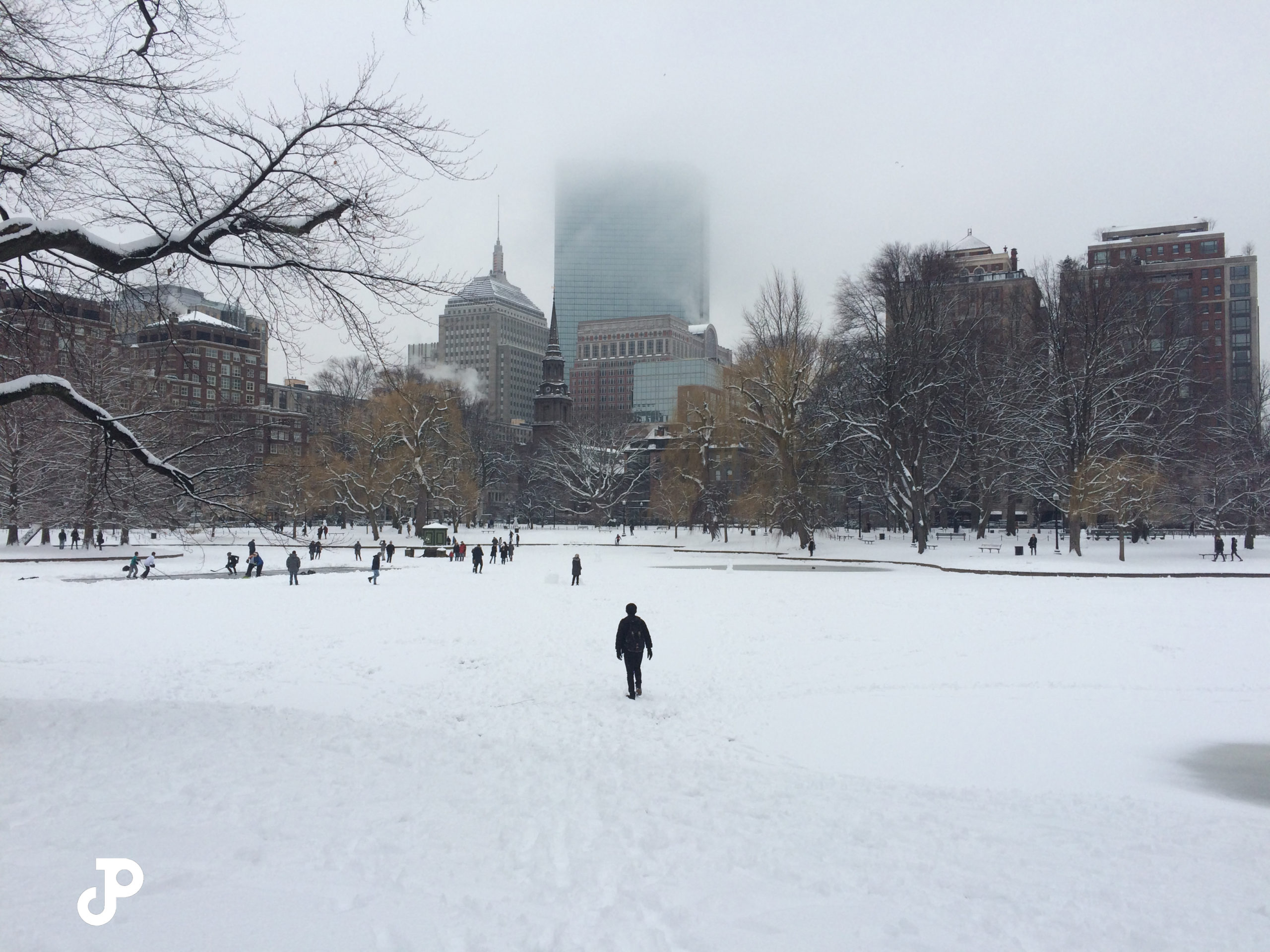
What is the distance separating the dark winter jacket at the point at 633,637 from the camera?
12430 mm

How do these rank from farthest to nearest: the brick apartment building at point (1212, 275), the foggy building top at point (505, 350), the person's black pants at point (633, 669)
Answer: the foggy building top at point (505, 350)
the brick apartment building at point (1212, 275)
the person's black pants at point (633, 669)

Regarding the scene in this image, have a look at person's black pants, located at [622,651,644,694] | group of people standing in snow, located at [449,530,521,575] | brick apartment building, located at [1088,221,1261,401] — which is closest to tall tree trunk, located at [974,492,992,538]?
group of people standing in snow, located at [449,530,521,575]

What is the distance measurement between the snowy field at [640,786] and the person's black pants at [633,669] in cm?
41

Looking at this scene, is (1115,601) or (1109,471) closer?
(1115,601)

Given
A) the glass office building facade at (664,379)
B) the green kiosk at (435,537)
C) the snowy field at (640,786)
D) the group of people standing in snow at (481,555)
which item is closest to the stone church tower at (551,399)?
the glass office building facade at (664,379)

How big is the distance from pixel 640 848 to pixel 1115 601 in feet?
71.3

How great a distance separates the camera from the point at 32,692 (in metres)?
11.5

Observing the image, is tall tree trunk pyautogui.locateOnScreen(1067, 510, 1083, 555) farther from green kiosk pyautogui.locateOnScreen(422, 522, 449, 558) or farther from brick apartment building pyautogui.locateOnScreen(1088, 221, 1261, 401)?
brick apartment building pyautogui.locateOnScreen(1088, 221, 1261, 401)

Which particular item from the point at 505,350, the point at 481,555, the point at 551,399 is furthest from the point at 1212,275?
the point at 505,350

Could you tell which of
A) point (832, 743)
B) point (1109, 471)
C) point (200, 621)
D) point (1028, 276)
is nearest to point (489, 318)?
point (1028, 276)

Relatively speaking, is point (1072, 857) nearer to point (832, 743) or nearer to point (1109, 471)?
point (832, 743)

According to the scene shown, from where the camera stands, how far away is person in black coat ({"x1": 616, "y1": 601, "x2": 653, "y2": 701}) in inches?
484

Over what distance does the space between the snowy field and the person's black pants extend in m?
0.41

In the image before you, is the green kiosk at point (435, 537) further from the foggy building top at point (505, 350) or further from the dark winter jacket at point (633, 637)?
the foggy building top at point (505, 350)
